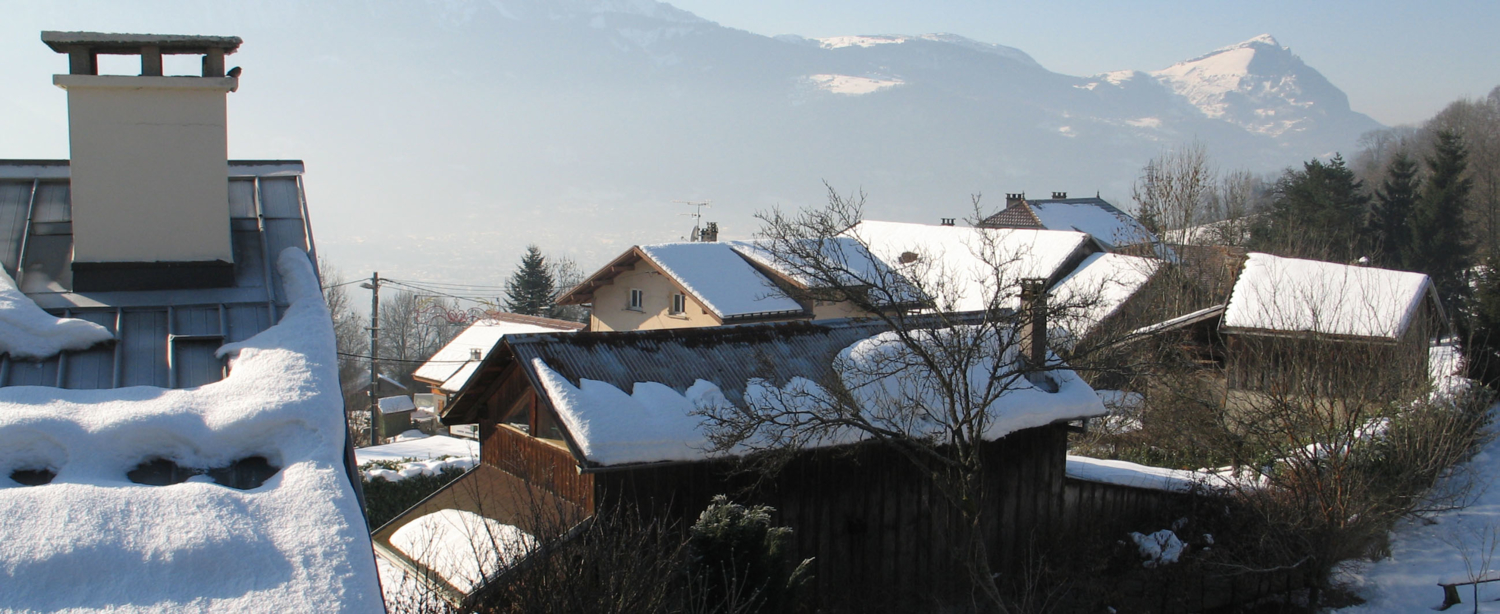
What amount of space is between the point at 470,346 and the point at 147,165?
31.8 m

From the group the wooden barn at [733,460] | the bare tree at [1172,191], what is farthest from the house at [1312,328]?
the bare tree at [1172,191]

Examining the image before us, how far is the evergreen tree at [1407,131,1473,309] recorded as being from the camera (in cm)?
4288

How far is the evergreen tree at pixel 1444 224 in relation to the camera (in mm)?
42875

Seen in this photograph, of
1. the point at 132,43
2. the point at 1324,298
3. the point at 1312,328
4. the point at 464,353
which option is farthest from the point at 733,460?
the point at 464,353

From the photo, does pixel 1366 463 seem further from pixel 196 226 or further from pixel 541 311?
pixel 541 311

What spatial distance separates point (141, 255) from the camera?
5852mm

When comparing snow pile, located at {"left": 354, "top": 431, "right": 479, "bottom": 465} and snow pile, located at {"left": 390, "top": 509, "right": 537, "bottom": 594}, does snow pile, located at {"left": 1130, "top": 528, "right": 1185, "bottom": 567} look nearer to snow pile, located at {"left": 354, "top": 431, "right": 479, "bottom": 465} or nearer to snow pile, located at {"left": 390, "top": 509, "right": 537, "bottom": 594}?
snow pile, located at {"left": 390, "top": 509, "right": 537, "bottom": 594}

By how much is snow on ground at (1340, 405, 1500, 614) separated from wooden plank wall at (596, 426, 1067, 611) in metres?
5.24

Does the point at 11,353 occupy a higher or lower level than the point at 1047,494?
higher

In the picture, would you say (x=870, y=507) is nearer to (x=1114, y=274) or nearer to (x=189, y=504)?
(x=189, y=504)

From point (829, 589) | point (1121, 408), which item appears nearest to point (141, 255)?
point (829, 589)

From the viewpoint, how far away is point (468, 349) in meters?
36.6

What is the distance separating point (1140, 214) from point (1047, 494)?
23054 millimetres

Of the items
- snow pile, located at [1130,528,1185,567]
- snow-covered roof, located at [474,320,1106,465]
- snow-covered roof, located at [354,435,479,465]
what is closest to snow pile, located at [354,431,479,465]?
snow-covered roof, located at [354,435,479,465]
